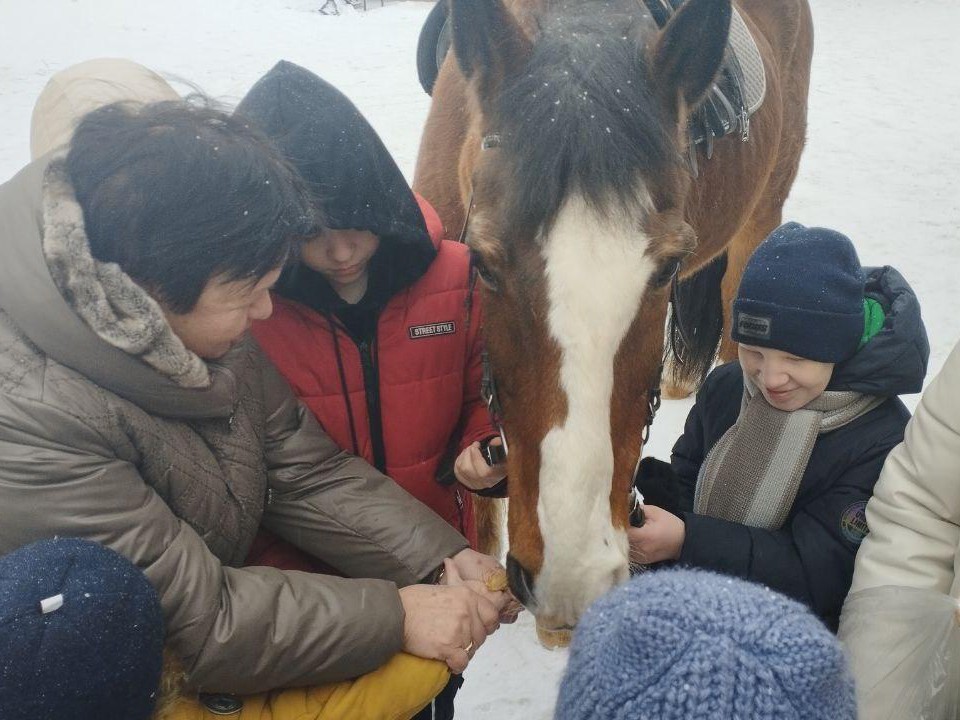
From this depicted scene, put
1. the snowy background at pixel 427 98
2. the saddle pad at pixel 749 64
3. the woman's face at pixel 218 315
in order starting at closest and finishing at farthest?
1. the woman's face at pixel 218 315
2. the saddle pad at pixel 749 64
3. the snowy background at pixel 427 98

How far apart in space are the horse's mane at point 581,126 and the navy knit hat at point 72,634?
0.96 meters

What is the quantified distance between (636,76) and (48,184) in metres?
1.20

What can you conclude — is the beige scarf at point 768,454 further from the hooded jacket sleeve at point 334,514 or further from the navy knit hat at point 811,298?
the hooded jacket sleeve at point 334,514

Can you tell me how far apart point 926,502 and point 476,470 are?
0.94 m

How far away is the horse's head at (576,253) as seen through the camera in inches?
55.4

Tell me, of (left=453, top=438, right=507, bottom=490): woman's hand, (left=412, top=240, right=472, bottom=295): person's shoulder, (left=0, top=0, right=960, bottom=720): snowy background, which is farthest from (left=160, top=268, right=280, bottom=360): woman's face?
(left=0, top=0, right=960, bottom=720): snowy background

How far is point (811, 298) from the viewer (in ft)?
5.15

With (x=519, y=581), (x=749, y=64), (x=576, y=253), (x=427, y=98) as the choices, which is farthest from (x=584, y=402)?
(x=427, y=98)

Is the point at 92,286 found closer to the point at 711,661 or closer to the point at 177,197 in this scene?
the point at 177,197

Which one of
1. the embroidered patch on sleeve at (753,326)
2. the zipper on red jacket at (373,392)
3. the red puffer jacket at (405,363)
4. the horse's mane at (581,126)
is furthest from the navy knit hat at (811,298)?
the zipper on red jacket at (373,392)

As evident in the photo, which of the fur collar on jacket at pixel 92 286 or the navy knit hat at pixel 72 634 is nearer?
the navy knit hat at pixel 72 634

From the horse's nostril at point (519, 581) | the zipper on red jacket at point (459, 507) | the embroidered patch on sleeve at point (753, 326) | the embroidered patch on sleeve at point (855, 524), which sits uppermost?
the embroidered patch on sleeve at point (753, 326)

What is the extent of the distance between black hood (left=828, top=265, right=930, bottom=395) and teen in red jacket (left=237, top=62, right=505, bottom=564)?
0.82 m

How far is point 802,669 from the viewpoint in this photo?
663 mm
